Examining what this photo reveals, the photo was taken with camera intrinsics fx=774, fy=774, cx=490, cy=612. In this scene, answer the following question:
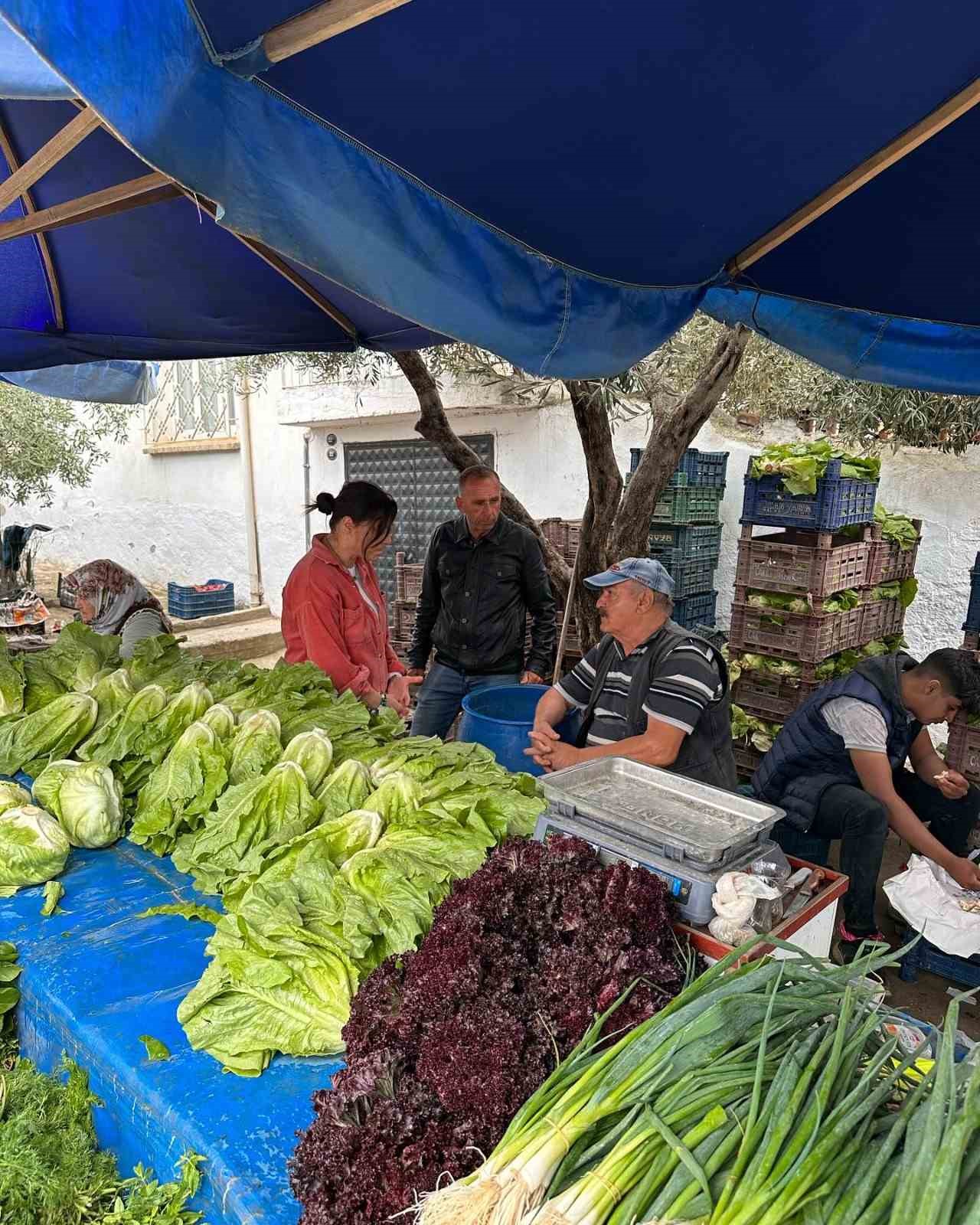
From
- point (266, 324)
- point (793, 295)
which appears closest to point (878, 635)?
point (793, 295)

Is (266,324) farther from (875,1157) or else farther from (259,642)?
(259,642)

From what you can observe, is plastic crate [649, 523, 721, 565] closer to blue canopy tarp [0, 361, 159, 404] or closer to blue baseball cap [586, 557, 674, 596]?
blue baseball cap [586, 557, 674, 596]

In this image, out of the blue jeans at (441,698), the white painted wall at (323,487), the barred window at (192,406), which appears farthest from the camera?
the barred window at (192,406)

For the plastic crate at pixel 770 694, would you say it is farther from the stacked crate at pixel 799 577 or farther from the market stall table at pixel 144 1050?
the market stall table at pixel 144 1050

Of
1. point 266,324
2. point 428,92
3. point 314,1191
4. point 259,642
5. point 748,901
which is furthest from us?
point 259,642

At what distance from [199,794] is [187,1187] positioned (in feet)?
4.16

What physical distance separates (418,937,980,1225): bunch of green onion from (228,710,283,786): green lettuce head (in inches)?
62.6

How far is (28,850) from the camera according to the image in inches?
94.4

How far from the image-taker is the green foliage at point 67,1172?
1540 mm

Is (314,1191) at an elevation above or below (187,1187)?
above

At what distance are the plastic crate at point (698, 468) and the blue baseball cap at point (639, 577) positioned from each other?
3.90m

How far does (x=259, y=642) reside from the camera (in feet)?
36.6

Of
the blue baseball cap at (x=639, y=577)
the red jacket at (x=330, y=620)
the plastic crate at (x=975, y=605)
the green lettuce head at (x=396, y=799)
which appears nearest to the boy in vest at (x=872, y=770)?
the blue baseball cap at (x=639, y=577)

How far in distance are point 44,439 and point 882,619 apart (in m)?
13.3
